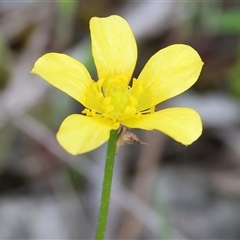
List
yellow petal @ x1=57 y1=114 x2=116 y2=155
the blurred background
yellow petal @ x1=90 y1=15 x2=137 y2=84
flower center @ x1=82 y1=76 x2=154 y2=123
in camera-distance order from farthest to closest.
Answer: the blurred background → yellow petal @ x1=90 y1=15 x2=137 y2=84 → flower center @ x1=82 y1=76 x2=154 y2=123 → yellow petal @ x1=57 y1=114 x2=116 y2=155

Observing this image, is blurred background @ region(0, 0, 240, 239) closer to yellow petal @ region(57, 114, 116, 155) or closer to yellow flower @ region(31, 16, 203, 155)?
yellow flower @ region(31, 16, 203, 155)

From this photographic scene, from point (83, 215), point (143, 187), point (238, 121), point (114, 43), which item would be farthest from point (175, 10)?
point (114, 43)

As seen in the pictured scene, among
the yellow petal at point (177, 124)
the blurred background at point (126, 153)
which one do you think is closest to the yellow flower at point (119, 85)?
the yellow petal at point (177, 124)

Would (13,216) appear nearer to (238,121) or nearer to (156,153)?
(156,153)

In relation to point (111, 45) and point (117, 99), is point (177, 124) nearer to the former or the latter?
point (117, 99)

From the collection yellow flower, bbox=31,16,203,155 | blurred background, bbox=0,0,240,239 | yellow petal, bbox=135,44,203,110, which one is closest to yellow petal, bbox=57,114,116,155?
yellow flower, bbox=31,16,203,155
